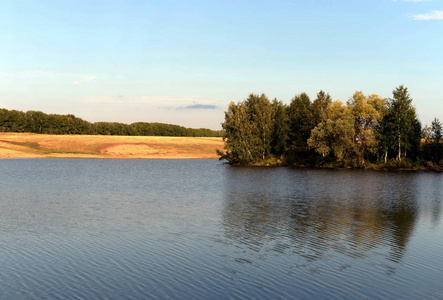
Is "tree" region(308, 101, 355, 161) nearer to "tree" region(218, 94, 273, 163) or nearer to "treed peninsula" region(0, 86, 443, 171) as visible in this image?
"treed peninsula" region(0, 86, 443, 171)

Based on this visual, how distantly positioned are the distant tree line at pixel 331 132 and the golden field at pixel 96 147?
56.4 m

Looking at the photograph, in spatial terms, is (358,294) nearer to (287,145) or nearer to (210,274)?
(210,274)

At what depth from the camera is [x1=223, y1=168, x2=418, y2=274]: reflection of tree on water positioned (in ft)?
74.0

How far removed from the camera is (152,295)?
47.8 feet

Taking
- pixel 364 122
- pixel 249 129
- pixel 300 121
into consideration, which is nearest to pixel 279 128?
pixel 300 121

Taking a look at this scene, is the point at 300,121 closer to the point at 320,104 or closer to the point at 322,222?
the point at 320,104

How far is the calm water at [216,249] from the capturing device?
51.0 ft

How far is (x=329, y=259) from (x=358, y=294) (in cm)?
498

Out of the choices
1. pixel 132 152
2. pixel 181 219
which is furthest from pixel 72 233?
pixel 132 152

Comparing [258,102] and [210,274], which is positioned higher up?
[258,102]

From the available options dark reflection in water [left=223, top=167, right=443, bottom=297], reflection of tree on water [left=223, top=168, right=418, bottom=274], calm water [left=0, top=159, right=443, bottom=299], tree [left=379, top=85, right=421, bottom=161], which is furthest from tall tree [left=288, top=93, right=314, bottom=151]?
calm water [left=0, top=159, right=443, bottom=299]

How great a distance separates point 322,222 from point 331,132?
77.2m

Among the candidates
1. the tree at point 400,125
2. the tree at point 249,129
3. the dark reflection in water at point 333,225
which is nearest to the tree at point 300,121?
the tree at point 249,129

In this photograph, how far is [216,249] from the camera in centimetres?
2181
